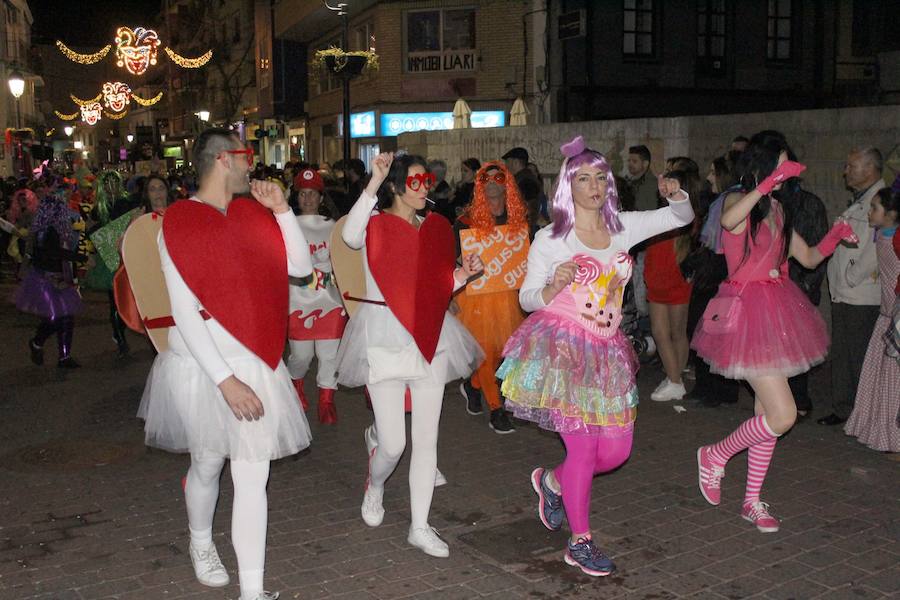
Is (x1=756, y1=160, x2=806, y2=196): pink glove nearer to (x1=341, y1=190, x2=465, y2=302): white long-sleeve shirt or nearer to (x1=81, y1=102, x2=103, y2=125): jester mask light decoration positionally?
(x1=341, y1=190, x2=465, y2=302): white long-sleeve shirt

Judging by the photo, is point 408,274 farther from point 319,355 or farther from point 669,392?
point 669,392

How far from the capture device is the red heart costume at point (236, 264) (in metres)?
4.06

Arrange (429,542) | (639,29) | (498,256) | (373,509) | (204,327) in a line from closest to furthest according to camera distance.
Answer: (204,327)
(429,542)
(373,509)
(498,256)
(639,29)

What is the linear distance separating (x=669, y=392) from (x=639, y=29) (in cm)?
1763

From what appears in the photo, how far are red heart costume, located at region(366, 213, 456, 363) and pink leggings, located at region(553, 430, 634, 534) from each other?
0.88 m

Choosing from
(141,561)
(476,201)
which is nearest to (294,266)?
(141,561)

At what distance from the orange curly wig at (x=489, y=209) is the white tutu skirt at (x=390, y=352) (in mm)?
2108

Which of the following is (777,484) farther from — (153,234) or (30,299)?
(30,299)

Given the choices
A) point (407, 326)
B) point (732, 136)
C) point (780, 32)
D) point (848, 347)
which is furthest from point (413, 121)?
point (407, 326)

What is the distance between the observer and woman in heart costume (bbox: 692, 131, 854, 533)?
17.3ft

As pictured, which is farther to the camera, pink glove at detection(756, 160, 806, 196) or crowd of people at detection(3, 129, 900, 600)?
pink glove at detection(756, 160, 806, 196)

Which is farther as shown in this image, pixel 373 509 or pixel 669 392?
pixel 669 392

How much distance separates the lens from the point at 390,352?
16.4 feet

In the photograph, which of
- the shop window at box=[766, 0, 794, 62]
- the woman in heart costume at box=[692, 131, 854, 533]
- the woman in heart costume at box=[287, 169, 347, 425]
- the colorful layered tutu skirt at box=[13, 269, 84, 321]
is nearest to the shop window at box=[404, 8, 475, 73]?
the shop window at box=[766, 0, 794, 62]
